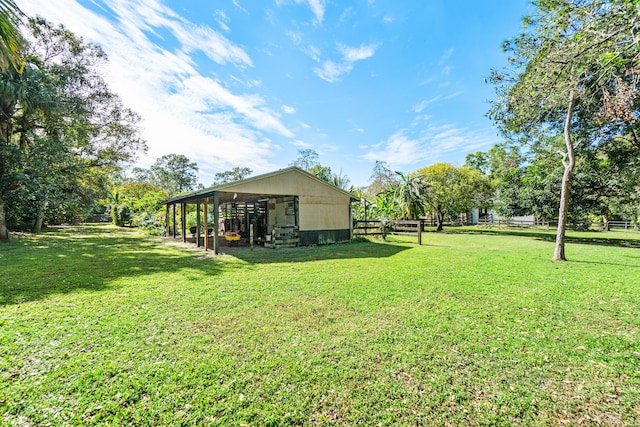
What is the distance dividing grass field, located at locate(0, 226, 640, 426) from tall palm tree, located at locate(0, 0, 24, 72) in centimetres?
358

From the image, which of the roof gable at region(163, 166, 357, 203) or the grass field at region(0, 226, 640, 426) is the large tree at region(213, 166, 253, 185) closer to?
the roof gable at region(163, 166, 357, 203)

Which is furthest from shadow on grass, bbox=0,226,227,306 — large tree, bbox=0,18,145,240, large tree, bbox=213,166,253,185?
large tree, bbox=213,166,253,185

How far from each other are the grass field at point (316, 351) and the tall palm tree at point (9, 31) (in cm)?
358

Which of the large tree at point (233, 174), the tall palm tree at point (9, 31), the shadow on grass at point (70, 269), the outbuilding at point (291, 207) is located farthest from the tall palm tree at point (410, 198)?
the large tree at point (233, 174)

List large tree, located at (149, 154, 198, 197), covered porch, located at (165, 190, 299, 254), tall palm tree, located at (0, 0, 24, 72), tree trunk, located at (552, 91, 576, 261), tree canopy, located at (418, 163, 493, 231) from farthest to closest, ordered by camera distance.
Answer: large tree, located at (149, 154, 198, 197), tree canopy, located at (418, 163, 493, 231), covered porch, located at (165, 190, 299, 254), tree trunk, located at (552, 91, 576, 261), tall palm tree, located at (0, 0, 24, 72)

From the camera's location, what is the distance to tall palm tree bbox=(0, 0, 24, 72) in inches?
127

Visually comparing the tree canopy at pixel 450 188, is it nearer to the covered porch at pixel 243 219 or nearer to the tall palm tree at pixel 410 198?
the tall palm tree at pixel 410 198

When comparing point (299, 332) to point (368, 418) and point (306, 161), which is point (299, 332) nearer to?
point (368, 418)

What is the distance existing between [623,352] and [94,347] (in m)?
6.12

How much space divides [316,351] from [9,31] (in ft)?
17.7

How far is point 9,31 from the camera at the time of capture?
336 cm

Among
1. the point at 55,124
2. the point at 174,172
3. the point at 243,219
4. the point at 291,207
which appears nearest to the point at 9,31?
the point at 291,207

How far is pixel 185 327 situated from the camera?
146 inches

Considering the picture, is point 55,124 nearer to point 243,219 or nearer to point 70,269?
point 243,219
